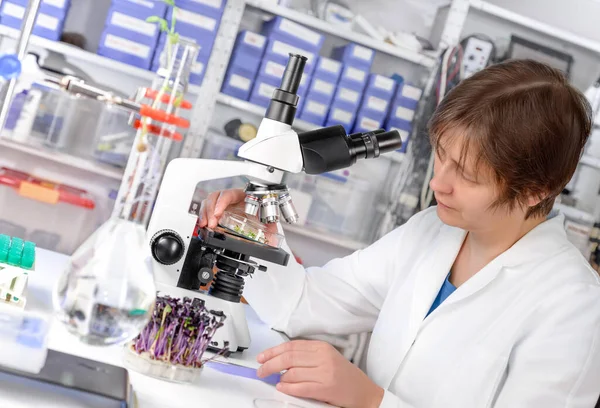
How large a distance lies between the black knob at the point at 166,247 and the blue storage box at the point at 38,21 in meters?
1.88

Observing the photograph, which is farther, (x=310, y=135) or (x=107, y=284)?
(x=310, y=135)

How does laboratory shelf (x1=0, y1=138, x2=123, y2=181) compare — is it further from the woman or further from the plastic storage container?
the woman

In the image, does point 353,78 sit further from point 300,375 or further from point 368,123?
point 300,375

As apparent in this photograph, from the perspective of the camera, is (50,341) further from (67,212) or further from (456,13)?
(456,13)

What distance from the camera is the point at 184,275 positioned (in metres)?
1.29

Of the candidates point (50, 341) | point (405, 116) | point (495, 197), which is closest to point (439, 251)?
point (495, 197)

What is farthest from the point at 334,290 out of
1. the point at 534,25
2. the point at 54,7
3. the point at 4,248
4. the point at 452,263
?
the point at 534,25

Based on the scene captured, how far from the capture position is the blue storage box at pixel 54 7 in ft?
9.20

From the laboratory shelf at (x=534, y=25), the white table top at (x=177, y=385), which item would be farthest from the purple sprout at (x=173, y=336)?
the laboratory shelf at (x=534, y=25)

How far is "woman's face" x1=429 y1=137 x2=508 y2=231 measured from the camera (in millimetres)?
1244

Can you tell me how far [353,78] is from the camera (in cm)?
310

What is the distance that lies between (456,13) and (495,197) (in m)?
2.18

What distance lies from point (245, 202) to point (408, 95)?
2052 millimetres

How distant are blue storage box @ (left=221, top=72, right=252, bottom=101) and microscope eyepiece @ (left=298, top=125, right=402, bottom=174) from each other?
5.99 feet
